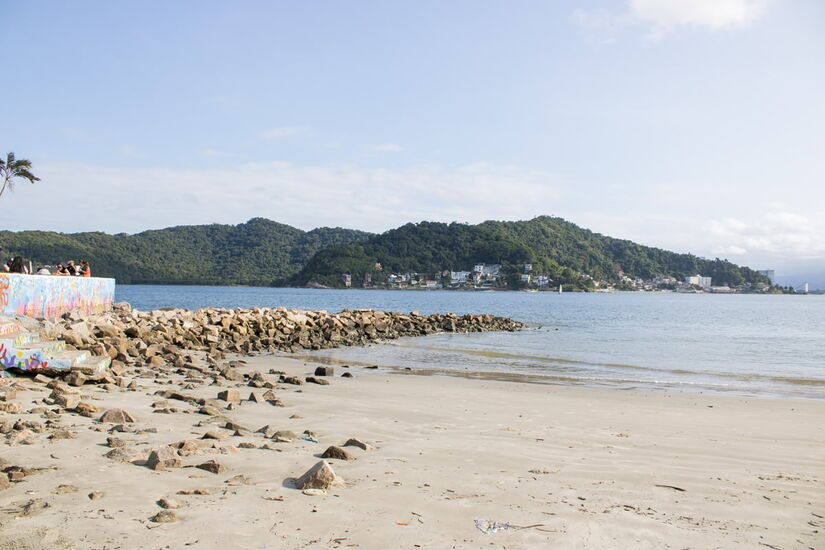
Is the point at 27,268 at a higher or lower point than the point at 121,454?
higher

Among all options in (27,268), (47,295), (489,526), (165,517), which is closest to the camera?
(165,517)

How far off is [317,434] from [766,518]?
414cm

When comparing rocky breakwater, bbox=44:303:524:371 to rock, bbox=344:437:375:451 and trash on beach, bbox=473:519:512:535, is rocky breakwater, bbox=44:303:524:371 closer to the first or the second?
rock, bbox=344:437:375:451

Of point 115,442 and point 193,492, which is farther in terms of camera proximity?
point 115,442

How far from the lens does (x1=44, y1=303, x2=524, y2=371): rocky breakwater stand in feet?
42.7

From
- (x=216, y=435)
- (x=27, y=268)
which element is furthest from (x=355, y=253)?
(x=216, y=435)

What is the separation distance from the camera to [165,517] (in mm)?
3838

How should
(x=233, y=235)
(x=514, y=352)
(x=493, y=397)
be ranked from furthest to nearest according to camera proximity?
(x=233, y=235)
(x=514, y=352)
(x=493, y=397)

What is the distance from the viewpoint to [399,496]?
4559 mm

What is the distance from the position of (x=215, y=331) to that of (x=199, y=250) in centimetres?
13757

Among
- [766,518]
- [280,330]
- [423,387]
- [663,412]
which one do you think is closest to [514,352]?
[280,330]

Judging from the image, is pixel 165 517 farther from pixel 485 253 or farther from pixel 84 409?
pixel 485 253

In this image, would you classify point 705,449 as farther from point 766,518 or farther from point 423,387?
point 423,387

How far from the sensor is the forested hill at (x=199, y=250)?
104125 millimetres
